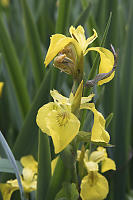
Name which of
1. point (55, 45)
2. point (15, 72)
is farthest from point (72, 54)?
point (15, 72)

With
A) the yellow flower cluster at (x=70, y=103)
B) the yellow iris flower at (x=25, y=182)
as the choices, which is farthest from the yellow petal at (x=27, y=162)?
the yellow flower cluster at (x=70, y=103)

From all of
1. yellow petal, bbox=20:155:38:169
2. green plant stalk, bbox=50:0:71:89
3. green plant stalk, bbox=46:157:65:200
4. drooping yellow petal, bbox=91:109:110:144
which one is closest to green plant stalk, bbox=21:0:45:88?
green plant stalk, bbox=50:0:71:89

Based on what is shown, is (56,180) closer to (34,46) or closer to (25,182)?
(25,182)

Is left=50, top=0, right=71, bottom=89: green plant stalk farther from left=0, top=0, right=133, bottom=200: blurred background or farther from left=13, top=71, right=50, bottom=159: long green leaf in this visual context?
left=13, top=71, right=50, bottom=159: long green leaf

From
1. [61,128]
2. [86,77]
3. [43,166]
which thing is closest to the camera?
[61,128]

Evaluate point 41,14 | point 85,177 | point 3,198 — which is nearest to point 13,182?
point 3,198
